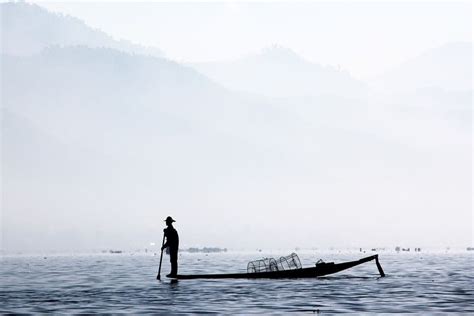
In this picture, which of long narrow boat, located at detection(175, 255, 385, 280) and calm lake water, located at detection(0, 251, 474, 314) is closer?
calm lake water, located at detection(0, 251, 474, 314)

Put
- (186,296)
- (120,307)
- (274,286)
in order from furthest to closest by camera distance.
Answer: (274,286) < (186,296) < (120,307)

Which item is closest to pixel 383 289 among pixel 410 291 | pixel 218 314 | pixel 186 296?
pixel 410 291

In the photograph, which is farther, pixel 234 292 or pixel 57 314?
pixel 234 292

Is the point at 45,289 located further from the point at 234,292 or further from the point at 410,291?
the point at 410,291

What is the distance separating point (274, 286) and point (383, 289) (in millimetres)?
5791

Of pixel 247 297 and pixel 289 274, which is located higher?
pixel 289 274

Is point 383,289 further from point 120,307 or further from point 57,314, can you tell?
point 57,314

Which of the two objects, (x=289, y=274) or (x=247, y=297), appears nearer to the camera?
(x=247, y=297)

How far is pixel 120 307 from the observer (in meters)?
33.2

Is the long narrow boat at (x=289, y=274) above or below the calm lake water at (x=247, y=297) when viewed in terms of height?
above

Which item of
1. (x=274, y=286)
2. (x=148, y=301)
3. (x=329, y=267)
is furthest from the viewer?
(x=329, y=267)

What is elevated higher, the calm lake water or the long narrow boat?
the long narrow boat

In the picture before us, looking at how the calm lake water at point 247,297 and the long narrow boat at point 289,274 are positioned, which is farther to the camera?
the long narrow boat at point 289,274

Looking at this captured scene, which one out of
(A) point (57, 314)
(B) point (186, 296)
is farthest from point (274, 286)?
(A) point (57, 314)
